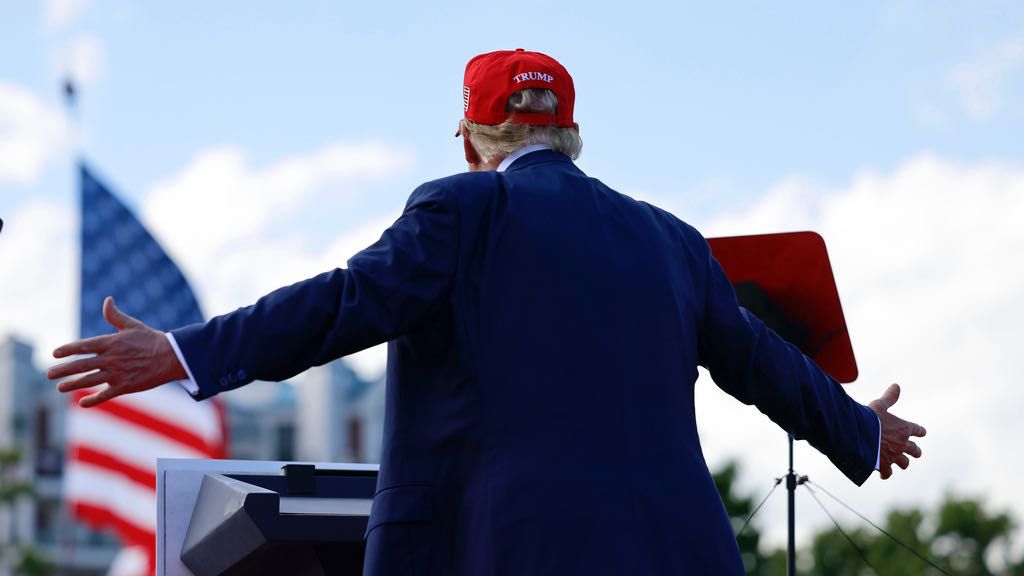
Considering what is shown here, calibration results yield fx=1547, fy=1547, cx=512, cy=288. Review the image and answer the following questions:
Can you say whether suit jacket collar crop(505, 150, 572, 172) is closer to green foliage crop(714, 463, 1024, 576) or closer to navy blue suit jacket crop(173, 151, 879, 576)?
navy blue suit jacket crop(173, 151, 879, 576)

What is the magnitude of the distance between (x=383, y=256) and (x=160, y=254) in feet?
49.0

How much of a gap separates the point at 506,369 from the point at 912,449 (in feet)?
3.60

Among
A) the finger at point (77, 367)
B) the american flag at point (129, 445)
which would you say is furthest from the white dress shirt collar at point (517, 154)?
the american flag at point (129, 445)

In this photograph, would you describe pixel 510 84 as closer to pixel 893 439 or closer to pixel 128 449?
pixel 893 439

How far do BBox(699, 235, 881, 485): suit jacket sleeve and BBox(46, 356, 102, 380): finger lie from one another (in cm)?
108

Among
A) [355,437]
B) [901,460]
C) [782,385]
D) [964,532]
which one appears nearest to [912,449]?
[901,460]

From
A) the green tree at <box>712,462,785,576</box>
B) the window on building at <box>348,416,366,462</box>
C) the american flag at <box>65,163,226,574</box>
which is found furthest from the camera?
the window on building at <box>348,416,366,462</box>

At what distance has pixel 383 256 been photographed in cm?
249

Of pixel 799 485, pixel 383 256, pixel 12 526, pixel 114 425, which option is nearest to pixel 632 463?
pixel 383 256

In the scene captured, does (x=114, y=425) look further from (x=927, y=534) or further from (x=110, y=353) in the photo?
(x=927, y=534)

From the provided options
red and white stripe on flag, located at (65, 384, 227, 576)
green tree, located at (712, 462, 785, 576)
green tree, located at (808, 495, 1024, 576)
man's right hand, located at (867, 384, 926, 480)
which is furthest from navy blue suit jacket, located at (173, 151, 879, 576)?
green tree, located at (808, 495, 1024, 576)

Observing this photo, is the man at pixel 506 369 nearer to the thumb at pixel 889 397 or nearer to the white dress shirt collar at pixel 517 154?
the white dress shirt collar at pixel 517 154

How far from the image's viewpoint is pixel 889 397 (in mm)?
3221

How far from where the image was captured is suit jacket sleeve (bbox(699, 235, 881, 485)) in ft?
9.30
